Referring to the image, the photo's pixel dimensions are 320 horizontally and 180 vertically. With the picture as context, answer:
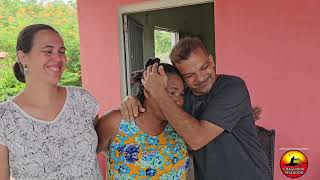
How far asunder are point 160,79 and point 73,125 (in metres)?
0.42

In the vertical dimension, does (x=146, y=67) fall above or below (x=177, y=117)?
above

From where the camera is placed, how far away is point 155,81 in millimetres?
1535

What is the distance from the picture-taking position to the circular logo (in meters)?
3.39

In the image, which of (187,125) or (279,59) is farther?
(279,59)

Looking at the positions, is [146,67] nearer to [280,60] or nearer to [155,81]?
[155,81]

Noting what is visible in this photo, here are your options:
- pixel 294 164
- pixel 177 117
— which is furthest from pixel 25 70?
pixel 294 164

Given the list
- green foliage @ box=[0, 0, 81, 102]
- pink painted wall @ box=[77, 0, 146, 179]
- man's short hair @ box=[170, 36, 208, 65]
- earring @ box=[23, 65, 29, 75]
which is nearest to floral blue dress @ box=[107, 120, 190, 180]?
man's short hair @ box=[170, 36, 208, 65]

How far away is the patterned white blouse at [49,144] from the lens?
1.49m

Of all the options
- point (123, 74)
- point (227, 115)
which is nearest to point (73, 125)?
point (227, 115)

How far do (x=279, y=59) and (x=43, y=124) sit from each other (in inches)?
96.6

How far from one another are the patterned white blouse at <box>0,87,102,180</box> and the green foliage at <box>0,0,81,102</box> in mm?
10478

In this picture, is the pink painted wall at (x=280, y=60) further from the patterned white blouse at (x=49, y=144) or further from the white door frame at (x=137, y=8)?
the patterned white blouse at (x=49, y=144)

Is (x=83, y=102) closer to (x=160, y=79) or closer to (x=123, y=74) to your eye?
(x=160, y=79)

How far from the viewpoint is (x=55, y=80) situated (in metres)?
1.59
